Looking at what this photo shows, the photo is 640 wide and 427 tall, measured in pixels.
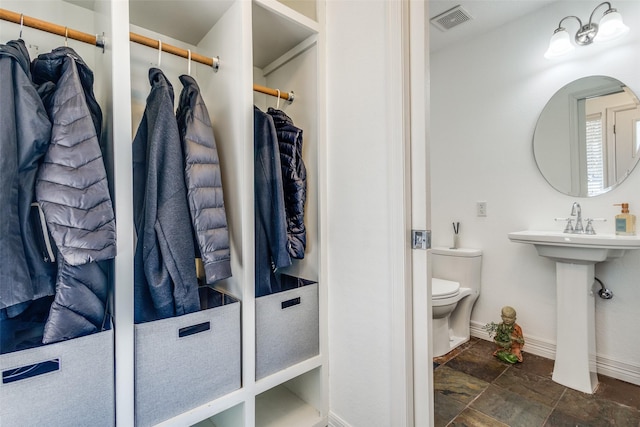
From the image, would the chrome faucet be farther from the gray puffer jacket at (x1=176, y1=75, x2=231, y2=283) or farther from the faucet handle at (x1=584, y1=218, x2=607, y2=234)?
the gray puffer jacket at (x1=176, y1=75, x2=231, y2=283)

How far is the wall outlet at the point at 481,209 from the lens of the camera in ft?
8.11

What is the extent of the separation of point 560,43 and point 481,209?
4.00 feet

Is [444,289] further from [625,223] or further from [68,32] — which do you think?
[68,32]

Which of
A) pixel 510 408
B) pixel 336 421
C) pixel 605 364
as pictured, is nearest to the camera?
pixel 336 421

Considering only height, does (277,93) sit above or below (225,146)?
above

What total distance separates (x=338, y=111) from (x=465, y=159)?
65.4 inches

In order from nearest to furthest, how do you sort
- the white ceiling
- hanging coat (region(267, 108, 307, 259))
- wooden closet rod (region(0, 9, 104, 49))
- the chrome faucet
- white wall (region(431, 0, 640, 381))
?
wooden closet rod (region(0, 9, 104, 49)) → hanging coat (region(267, 108, 307, 259)) → white wall (region(431, 0, 640, 381)) → the chrome faucet → the white ceiling

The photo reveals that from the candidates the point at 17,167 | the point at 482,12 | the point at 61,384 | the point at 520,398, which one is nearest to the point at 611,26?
the point at 482,12

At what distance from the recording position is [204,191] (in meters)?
1.04

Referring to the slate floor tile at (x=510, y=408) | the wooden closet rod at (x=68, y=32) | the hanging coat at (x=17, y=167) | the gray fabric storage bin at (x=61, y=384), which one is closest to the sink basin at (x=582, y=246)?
the slate floor tile at (x=510, y=408)

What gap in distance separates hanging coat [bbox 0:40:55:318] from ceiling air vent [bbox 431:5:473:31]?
2427 mm

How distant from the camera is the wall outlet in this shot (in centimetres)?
247

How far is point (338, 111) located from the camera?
1.40 metres

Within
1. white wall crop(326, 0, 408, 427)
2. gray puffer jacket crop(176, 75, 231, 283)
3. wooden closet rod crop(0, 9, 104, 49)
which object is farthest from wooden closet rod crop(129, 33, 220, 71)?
white wall crop(326, 0, 408, 427)
